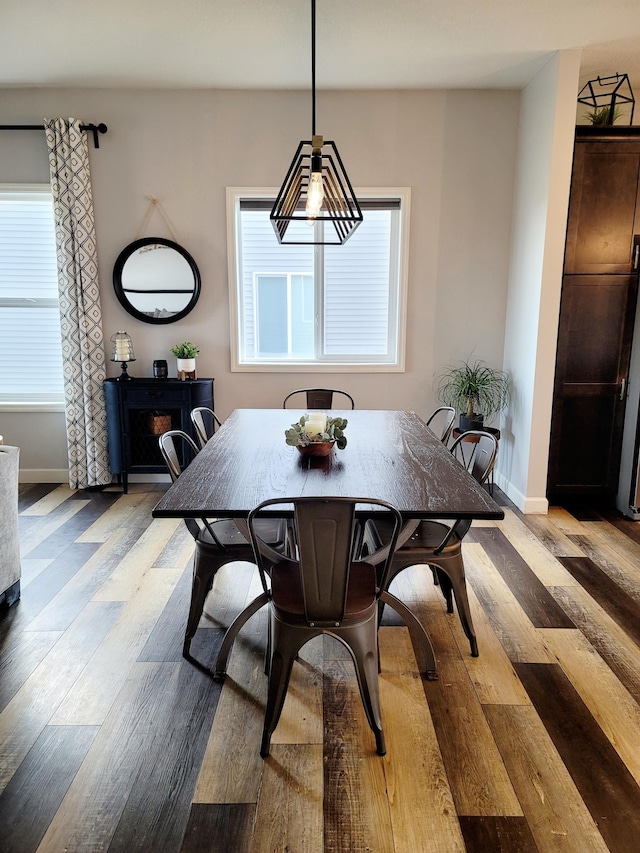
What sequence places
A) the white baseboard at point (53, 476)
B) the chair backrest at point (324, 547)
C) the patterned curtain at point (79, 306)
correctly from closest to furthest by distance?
the chair backrest at point (324, 547) < the patterned curtain at point (79, 306) < the white baseboard at point (53, 476)

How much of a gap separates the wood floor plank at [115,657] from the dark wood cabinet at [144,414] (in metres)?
1.51

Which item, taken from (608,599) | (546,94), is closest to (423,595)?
(608,599)

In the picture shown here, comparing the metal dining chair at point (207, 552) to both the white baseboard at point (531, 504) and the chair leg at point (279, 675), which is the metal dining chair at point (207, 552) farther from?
the white baseboard at point (531, 504)

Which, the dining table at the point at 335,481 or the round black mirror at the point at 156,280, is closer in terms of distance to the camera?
the dining table at the point at 335,481

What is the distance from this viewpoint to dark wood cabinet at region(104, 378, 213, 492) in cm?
414

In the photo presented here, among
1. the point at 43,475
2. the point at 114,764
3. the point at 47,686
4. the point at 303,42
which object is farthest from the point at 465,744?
the point at 43,475

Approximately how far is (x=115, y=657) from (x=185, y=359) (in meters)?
2.46

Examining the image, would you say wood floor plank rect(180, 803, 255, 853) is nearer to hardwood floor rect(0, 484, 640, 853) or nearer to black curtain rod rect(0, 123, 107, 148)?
hardwood floor rect(0, 484, 640, 853)

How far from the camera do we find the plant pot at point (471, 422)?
4.10 m

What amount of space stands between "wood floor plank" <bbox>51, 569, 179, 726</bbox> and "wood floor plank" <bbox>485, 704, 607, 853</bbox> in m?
1.35

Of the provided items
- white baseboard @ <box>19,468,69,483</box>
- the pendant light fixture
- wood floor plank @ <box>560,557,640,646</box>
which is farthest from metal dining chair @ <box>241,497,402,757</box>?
white baseboard @ <box>19,468,69,483</box>

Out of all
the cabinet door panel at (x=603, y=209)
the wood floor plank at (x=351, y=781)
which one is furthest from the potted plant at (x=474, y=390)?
the wood floor plank at (x=351, y=781)

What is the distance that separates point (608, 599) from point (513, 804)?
1441mm

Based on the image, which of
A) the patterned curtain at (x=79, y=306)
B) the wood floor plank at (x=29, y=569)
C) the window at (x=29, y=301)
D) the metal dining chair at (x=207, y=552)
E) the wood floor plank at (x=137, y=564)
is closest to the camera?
the metal dining chair at (x=207, y=552)
